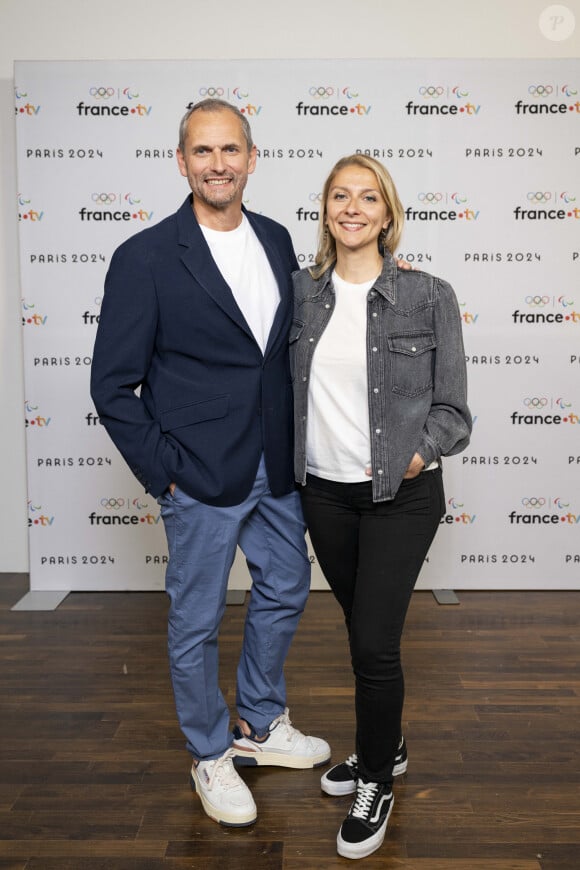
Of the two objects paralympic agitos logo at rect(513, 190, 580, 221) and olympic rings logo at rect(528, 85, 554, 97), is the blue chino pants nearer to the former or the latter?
paralympic agitos logo at rect(513, 190, 580, 221)

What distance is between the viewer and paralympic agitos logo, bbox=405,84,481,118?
3.83 meters

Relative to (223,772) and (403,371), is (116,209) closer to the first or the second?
(403,371)

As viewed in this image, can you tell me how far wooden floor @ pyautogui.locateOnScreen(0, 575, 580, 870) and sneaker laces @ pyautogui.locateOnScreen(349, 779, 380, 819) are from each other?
94mm

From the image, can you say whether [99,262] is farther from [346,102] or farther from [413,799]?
[413,799]

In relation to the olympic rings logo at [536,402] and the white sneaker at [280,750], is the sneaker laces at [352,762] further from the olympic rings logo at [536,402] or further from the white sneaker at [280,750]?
the olympic rings logo at [536,402]

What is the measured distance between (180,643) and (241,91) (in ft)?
8.49

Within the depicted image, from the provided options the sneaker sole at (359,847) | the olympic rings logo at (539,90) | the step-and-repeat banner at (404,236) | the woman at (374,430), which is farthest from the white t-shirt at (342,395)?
the olympic rings logo at (539,90)

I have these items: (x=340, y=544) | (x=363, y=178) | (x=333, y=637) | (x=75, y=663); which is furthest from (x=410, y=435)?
(x=75, y=663)

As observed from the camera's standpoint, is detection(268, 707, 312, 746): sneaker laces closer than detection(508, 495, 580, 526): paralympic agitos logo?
Yes

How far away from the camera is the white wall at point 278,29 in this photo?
3.96 m

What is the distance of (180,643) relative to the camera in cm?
226

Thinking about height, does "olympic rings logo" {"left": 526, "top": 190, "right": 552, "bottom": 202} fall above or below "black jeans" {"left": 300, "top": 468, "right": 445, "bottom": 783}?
above

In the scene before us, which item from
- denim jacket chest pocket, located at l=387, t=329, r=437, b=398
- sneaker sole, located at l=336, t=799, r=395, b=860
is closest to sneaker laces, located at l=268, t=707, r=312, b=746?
sneaker sole, located at l=336, t=799, r=395, b=860

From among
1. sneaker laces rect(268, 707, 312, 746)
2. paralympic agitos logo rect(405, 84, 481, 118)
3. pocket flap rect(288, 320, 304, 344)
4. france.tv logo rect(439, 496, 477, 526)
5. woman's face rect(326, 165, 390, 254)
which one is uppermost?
paralympic agitos logo rect(405, 84, 481, 118)
